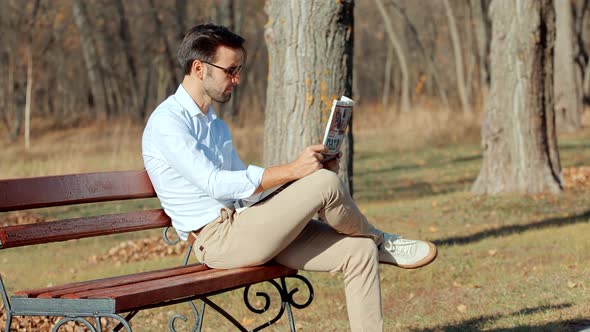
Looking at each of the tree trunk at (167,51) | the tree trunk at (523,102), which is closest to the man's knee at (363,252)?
the tree trunk at (523,102)

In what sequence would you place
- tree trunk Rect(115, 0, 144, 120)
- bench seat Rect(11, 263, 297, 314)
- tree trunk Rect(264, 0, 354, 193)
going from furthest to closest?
tree trunk Rect(115, 0, 144, 120) < tree trunk Rect(264, 0, 354, 193) < bench seat Rect(11, 263, 297, 314)

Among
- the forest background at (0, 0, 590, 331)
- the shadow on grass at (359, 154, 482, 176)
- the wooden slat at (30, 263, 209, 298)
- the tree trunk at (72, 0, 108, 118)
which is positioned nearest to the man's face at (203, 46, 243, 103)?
the wooden slat at (30, 263, 209, 298)

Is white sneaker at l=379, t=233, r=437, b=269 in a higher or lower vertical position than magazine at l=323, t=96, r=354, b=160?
lower

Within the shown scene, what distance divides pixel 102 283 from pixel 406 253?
4.83 feet

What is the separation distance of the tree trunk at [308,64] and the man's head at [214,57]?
272 centimetres

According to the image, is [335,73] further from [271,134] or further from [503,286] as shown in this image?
[503,286]

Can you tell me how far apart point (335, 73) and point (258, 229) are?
325 cm

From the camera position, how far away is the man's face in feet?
16.0

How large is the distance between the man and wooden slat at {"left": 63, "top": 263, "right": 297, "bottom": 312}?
0.07 m

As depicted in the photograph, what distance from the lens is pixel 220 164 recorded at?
4945mm

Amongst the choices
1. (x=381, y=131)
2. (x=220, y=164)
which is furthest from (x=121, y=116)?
(x=220, y=164)

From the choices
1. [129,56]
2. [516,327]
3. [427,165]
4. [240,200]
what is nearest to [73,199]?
[240,200]

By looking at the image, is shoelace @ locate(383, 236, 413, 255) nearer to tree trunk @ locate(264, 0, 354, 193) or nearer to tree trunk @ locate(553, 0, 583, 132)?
tree trunk @ locate(264, 0, 354, 193)

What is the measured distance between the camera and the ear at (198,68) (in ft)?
16.1
